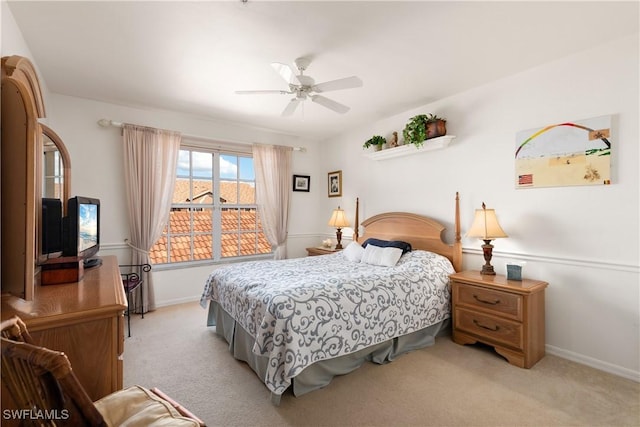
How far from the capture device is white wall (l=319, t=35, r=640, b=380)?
227 cm

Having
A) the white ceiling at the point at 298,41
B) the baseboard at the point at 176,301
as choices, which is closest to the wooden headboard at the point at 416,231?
the white ceiling at the point at 298,41

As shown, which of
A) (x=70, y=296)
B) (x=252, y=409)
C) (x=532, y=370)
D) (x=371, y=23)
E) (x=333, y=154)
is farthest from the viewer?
(x=333, y=154)

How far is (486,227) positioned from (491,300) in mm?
654

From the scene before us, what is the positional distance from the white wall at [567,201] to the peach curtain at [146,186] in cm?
339

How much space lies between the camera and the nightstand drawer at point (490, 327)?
2430 millimetres

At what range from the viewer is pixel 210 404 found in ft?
6.46

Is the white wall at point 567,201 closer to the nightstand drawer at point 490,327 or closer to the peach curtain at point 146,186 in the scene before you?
the nightstand drawer at point 490,327

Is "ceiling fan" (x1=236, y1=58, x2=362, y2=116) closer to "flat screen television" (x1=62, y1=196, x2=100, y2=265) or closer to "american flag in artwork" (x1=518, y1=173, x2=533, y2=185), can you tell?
"flat screen television" (x1=62, y1=196, x2=100, y2=265)

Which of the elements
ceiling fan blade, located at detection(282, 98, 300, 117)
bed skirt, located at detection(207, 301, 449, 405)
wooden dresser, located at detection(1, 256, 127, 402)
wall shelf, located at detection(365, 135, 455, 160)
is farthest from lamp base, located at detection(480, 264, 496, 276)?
wooden dresser, located at detection(1, 256, 127, 402)

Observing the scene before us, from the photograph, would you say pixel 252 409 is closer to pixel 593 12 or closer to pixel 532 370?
pixel 532 370

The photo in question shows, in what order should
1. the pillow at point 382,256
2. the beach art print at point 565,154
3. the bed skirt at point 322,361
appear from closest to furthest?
1. the bed skirt at point 322,361
2. the beach art print at point 565,154
3. the pillow at point 382,256

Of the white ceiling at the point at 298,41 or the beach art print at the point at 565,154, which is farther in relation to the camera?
the beach art print at the point at 565,154

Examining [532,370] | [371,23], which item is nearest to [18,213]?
[371,23]

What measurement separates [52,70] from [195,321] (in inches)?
111
